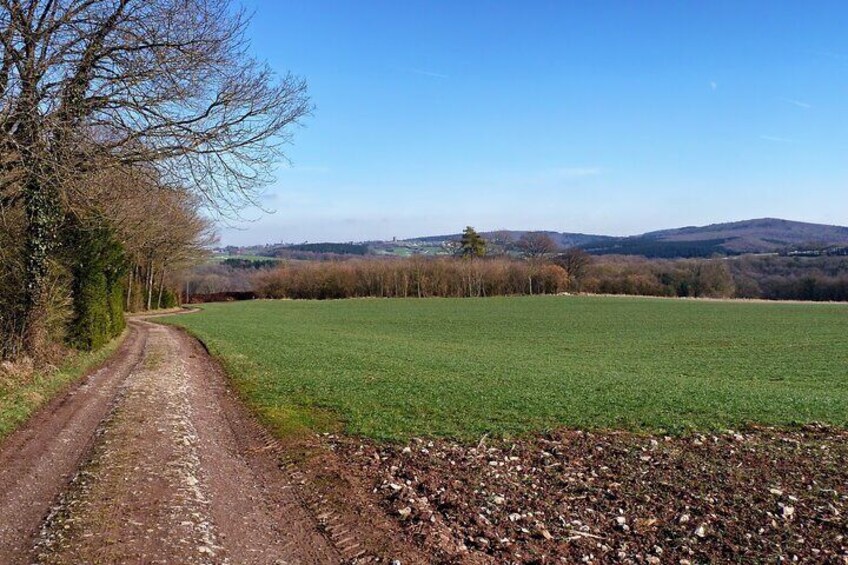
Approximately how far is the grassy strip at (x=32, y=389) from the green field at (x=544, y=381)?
3790 mm

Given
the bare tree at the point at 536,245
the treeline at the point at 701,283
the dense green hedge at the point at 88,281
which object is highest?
the bare tree at the point at 536,245

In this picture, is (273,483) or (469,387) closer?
(273,483)

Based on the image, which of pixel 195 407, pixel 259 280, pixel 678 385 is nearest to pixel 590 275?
pixel 259 280

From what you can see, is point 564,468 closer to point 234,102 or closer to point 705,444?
point 705,444

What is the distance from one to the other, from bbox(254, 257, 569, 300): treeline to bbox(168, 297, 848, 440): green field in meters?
57.1

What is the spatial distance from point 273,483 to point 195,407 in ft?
16.6

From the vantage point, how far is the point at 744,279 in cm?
12262

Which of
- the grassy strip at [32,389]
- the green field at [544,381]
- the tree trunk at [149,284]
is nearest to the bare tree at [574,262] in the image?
the green field at [544,381]

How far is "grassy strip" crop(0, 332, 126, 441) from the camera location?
10.0m

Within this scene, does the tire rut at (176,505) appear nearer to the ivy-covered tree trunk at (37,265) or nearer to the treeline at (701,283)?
the ivy-covered tree trunk at (37,265)

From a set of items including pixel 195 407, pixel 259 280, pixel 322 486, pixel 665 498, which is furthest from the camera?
pixel 259 280

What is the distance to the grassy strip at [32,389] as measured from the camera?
10.0 metres

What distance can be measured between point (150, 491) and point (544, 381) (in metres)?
11.7

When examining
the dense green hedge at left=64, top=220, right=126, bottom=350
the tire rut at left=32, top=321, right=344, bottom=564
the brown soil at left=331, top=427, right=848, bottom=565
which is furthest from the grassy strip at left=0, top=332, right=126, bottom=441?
the brown soil at left=331, top=427, right=848, bottom=565
